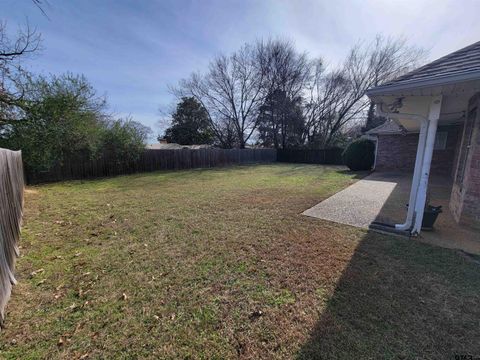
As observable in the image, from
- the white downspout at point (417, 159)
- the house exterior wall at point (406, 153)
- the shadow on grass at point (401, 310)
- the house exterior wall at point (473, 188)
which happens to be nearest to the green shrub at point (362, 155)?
the house exterior wall at point (406, 153)

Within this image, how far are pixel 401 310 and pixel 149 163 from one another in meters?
14.1

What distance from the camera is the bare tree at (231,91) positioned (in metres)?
21.8

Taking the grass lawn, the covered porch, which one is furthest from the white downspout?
the grass lawn

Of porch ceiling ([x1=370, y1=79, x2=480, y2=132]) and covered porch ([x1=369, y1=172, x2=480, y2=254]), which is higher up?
porch ceiling ([x1=370, y1=79, x2=480, y2=132])

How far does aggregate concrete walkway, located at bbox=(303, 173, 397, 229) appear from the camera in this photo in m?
4.55

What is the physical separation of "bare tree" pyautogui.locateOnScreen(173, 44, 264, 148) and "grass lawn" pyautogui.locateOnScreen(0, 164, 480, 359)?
21.0 m

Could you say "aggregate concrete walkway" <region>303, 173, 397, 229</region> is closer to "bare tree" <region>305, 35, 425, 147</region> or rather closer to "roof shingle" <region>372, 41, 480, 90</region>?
Result: "roof shingle" <region>372, 41, 480, 90</region>

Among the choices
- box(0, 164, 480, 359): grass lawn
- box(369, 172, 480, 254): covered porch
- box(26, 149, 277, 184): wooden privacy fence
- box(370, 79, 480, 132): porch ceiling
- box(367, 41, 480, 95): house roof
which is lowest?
box(0, 164, 480, 359): grass lawn

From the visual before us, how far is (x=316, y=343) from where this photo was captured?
168 centimetres

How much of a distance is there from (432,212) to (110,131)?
13.5m

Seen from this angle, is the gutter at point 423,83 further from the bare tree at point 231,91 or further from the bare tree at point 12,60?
the bare tree at point 231,91

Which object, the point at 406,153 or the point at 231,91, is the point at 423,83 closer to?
the point at 406,153

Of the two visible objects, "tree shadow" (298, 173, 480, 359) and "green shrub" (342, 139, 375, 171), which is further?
"green shrub" (342, 139, 375, 171)

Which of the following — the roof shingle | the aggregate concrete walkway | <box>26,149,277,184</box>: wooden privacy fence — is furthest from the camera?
<box>26,149,277,184</box>: wooden privacy fence
